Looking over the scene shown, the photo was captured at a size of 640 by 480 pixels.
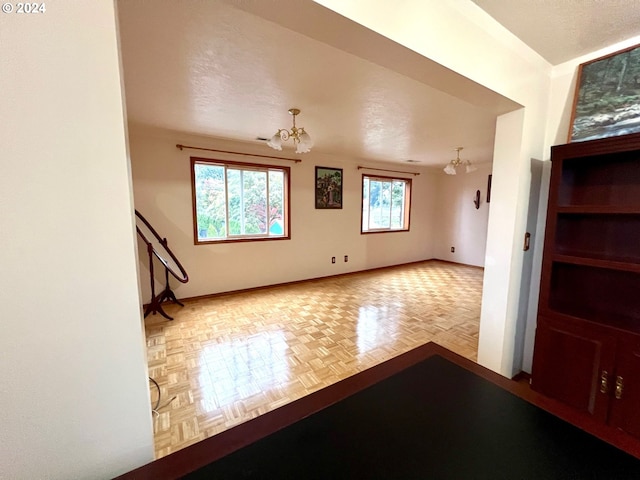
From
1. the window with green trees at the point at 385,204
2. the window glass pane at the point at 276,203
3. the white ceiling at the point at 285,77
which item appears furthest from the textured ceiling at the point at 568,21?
the window with green trees at the point at 385,204

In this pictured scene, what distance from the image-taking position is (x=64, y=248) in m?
0.53

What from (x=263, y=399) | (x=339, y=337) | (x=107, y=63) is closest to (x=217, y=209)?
(x=339, y=337)

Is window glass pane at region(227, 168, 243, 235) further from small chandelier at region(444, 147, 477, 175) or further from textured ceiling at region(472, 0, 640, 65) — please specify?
textured ceiling at region(472, 0, 640, 65)

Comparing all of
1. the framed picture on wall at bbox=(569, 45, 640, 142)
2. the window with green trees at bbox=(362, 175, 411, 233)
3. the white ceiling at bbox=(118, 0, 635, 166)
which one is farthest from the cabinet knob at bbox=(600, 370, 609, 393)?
the window with green trees at bbox=(362, 175, 411, 233)

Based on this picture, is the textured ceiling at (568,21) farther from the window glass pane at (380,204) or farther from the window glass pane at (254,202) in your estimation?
the window glass pane at (380,204)

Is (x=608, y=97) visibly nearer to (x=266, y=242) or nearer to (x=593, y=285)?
(x=593, y=285)

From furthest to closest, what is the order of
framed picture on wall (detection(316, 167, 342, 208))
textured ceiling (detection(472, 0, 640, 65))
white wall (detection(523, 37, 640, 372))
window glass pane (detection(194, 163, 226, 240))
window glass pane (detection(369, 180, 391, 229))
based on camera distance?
1. window glass pane (detection(369, 180, 391, 229))
2. framed picture on wall (detection(316, 167, 342, 208))
3. window glass pane (detection(194, 163, 226, 240))
4. white wall (detection(523, 37, 640, 372))
5. textured ceiling (detection(472, 0, 640, 65))

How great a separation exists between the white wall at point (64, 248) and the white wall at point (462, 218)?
597cm

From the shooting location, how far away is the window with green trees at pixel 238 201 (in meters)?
3.57

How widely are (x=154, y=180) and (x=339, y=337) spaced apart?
9.61 ft

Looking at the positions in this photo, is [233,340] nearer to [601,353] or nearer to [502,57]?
[601,353]

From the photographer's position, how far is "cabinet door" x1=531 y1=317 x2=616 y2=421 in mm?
1302

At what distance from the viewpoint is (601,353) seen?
1308 millimetres

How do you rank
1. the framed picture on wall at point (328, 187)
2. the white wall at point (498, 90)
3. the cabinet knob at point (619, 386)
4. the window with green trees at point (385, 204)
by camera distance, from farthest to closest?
the window with green trees at point (385, 204) → the framed picture on wall at point (328, 187) → the cabinet knob at point (619, 386) → the white wall at point (498, 90)
